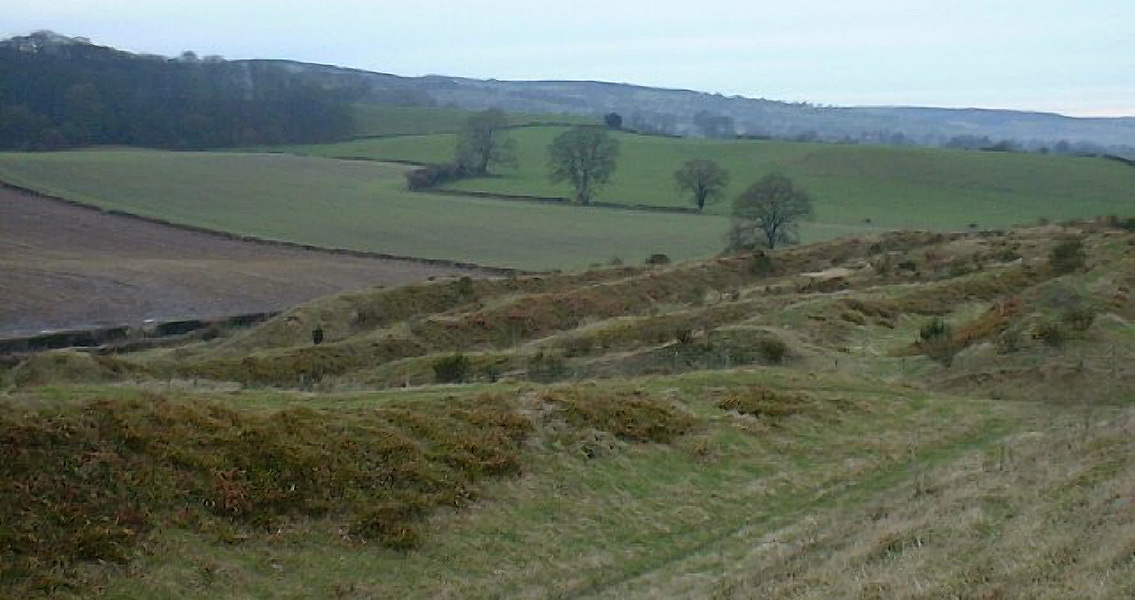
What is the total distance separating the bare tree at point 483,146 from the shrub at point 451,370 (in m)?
94.7

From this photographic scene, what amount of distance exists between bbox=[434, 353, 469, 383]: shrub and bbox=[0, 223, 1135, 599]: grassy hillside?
0.07 meters

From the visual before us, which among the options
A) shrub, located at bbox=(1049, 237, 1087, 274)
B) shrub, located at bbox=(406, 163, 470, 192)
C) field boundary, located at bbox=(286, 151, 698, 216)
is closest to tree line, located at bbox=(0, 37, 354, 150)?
shrub, located at bbox=(406, 163, 470, 192)

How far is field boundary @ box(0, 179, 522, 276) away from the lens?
7244 centimetres

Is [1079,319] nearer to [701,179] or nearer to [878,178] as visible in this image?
[701,179]

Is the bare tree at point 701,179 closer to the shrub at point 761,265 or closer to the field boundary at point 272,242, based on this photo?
the field boundary at point 272,242

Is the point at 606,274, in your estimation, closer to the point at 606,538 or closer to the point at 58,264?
the point at 58,264

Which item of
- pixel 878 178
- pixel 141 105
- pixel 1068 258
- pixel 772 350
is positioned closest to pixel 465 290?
pixel 772 350

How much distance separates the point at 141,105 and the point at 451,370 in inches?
4901

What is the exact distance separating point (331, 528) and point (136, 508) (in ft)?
8.39

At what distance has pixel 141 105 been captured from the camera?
140 m

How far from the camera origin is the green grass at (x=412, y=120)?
155375 millimetres

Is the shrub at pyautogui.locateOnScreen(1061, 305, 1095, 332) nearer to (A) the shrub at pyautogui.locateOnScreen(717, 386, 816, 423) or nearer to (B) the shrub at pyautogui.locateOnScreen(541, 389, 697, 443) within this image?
(A) the shrub at pyautogui.locateOnScreen(717, 386, 816, 423)

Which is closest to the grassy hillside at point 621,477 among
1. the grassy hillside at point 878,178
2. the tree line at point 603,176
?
the tree line at point 603,176

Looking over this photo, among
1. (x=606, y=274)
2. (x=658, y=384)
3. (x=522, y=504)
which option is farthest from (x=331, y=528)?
(x=606, y=274)
